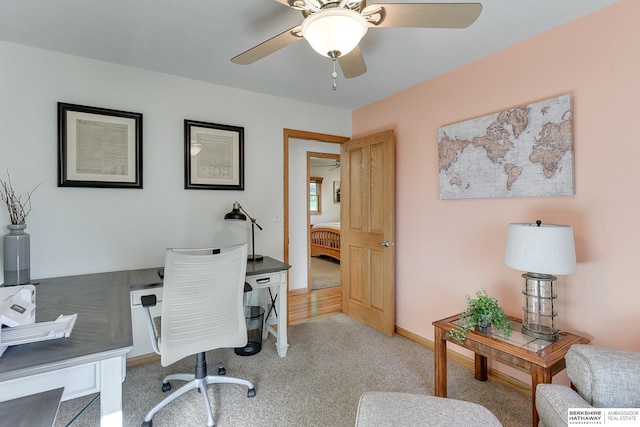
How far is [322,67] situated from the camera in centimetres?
251

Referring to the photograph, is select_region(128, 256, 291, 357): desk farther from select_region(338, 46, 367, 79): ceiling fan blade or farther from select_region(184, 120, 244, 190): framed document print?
select_region(338, 46, 367, 79): ceiling fan blade

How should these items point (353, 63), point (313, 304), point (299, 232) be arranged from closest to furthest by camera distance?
point (353, 63), point (313, 304), point (299, 232)

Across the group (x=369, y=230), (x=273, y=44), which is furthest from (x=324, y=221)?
(x=273, y=44)

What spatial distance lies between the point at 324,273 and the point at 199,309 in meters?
4.00

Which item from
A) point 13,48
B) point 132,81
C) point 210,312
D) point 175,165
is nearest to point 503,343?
point 210,312

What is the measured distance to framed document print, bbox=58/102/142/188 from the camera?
227 cm

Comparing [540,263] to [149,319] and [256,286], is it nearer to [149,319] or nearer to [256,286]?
[256,286]

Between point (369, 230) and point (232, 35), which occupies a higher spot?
point (232, 35)

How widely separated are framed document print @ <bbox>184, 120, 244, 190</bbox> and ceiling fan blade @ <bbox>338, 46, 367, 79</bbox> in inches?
58.7

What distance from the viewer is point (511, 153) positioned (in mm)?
2152

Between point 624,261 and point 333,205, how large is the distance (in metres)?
6.99

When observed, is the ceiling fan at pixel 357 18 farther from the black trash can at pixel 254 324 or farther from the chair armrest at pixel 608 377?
the black trash can at pixel 254 324

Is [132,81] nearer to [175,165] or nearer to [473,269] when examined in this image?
[175,165]

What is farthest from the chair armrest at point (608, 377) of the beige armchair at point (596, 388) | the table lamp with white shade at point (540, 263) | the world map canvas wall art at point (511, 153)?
the world map canvas wall art at point (511, 153)
